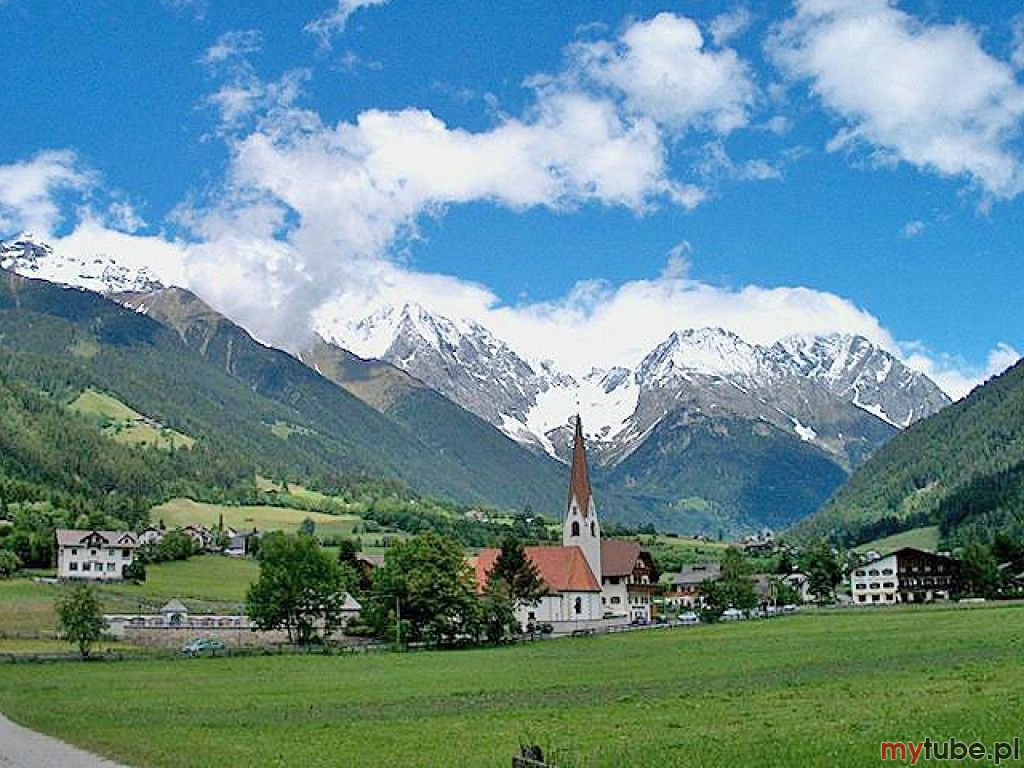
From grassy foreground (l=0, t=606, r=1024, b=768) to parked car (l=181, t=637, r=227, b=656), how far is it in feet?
27.3

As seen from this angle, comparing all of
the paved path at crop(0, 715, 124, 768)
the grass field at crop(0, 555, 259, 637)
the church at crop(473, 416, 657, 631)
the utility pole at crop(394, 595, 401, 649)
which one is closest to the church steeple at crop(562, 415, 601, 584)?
the church at crop(473, 416, 657, 631)

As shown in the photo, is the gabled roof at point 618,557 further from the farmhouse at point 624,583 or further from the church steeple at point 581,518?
the church steeple at point 581,518

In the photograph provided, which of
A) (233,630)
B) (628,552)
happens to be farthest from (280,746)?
(628,552)

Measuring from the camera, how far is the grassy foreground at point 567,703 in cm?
3216

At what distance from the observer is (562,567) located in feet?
472

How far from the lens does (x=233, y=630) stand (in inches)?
4432

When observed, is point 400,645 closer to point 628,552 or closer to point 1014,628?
point 1014,628

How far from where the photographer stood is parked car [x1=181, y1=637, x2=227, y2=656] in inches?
3669

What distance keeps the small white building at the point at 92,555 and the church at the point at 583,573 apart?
197ft

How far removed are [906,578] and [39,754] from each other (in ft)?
547

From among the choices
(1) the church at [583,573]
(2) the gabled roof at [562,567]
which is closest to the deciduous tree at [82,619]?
(1) the church at [583,573]

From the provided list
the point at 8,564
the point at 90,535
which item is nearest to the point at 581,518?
the point at 90,535

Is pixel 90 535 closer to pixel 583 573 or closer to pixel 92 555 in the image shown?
pixel 92 555

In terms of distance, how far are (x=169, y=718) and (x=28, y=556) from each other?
14100 cm
